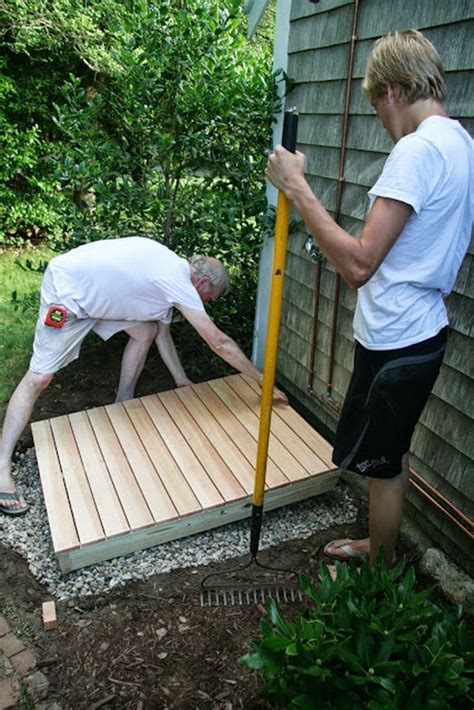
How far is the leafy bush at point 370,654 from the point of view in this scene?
1194 millimetres

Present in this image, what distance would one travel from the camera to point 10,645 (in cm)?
196

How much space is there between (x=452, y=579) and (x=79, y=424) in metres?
1.93

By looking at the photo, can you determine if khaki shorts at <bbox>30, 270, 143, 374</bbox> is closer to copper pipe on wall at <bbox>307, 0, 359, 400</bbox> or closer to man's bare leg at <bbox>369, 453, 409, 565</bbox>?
copper pipe on wall at <bbox>307, 0, 359, 400</bbox>

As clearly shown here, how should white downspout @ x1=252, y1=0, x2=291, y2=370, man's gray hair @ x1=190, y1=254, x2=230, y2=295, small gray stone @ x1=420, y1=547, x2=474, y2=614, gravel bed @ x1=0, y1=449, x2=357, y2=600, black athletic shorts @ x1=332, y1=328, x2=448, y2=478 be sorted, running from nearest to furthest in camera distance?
1. black athletic shorts @ x1=332, y1=328, x2=448, y2=478
2. small gray stone @ x1=420, y1=547, x2=474, y2=614
3. gravel bed @ x1=0, y1=449, x2=357, y2=600
4. man's gray hair @ x1=190, y1=254, x2=230, y2=295
5. white downspout @ x1=252, y1=0, x2=291, y2=370

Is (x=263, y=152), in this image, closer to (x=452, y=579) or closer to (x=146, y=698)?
(x=452, y=579)

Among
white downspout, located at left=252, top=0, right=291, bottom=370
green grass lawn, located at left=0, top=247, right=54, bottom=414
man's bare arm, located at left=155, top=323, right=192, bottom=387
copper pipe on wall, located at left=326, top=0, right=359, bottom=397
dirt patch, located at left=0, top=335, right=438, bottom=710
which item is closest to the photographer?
dirt patch, located at left=0, top=335, right=438, bottom=710

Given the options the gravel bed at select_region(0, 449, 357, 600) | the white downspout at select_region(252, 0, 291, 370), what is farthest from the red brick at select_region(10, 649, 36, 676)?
the white downspout at select_region(252, 0, 291, 370)

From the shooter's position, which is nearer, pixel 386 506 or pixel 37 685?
pixel 37 685

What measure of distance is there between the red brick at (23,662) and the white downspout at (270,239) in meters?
2.34

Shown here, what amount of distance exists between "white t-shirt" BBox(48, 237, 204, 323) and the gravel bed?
1019 millimetres

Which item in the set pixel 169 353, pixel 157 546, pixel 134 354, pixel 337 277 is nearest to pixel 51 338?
pixel 134 354

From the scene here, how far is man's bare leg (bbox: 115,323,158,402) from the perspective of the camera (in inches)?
128

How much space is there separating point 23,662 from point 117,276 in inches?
66.1

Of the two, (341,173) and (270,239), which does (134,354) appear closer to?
(270,239)
